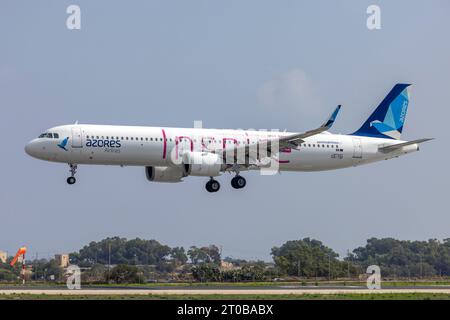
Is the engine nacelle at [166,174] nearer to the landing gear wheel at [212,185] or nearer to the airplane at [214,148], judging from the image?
the airplane at [214,148]

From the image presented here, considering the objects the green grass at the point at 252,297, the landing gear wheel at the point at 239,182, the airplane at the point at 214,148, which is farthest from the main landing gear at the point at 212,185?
the green grass at the point at 252,297

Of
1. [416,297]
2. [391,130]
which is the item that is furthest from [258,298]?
[391,130]

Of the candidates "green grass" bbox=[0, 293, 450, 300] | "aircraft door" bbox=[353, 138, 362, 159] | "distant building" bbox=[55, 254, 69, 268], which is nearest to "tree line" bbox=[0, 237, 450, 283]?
"distant building" bbox=[55, 254, 69, 268]

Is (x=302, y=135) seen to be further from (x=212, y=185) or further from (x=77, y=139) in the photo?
(x=77, y=139)

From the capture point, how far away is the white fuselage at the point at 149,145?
→ 73.4 metres

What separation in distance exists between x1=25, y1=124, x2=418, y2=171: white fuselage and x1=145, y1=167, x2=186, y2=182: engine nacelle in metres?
3.78

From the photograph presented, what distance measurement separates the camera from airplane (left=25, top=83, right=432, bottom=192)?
2894 inches

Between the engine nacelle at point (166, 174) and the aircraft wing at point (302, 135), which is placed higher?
the aircraft wing at point (302, 135)

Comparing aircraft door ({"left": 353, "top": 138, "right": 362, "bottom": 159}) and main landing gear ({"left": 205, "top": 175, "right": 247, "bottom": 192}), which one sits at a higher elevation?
aircraft door ({"left": 353, "top": 138, "right": 362, "bottom": 159})

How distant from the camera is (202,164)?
75750 millimetres

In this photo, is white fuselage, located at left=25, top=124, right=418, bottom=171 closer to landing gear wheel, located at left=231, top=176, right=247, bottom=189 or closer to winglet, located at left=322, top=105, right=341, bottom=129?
landing gear wheel, located at left=231, top=176, right=247, bottom=189

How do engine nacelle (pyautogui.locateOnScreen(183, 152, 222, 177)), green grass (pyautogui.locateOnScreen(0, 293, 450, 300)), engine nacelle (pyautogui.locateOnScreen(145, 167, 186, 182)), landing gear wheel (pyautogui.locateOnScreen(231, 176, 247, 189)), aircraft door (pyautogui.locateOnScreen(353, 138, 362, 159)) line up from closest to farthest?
green grass (pyautogui.locateOnScreen(0, 293, 450, 300)), engine nacelle (pyautogui.locateOnScreen(183, 152, 222, 177)), landing gear wheel (pyautogui.locateOnScreen(231, 176, 247, 189)), engine nacelle (pyautogui.locateOnScreen(145, 167, 186, 182)), aircraft door (pyautogui.locateOnScreen(353, 138, 362, 159))

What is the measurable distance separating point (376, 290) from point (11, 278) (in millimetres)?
39436
